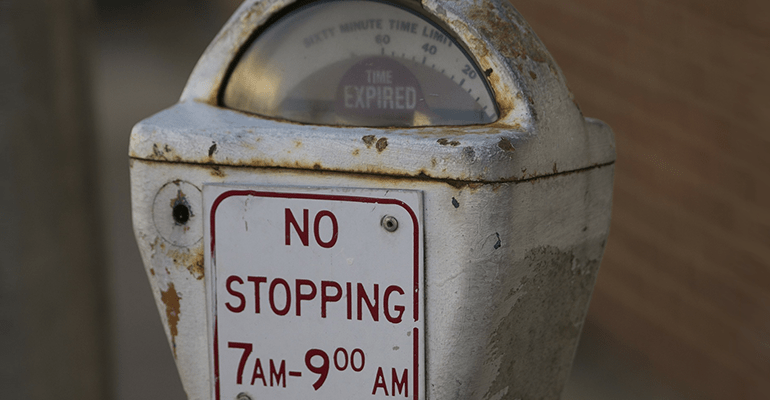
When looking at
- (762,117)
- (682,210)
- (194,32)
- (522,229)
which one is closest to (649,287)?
(682,210)

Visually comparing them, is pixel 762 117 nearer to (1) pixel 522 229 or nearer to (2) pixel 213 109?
(1) pixel 522 229

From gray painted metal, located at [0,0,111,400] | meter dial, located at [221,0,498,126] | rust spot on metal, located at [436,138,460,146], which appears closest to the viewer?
rust spot on metal, located at [436,138,460,146]

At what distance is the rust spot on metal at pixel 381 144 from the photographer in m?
1.18

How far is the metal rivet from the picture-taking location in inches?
47.1

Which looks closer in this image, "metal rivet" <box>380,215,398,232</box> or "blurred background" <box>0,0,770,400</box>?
"metal rivet" <box>380,215,398,232</box>

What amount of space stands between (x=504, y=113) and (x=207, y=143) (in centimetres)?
47

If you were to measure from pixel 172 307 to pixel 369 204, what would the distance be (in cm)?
42

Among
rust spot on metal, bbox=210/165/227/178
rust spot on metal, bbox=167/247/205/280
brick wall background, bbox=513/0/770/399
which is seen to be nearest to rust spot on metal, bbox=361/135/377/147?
rust spot on metal, bbox=210/165/227/178

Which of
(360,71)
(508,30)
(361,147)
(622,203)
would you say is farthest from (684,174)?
(361,147)

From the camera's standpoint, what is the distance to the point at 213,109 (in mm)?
1405

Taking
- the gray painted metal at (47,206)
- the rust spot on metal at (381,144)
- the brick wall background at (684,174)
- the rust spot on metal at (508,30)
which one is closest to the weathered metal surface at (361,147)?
the rust spot on metal at (381,144)

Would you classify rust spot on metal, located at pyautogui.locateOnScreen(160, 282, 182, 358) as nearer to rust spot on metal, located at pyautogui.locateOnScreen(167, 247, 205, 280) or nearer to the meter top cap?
rust spot on metal, located at pyautogui.locateOnScreen(167, 247, 205, 280)

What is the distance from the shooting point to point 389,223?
120 centimetres

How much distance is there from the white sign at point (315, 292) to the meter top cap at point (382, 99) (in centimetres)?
7
